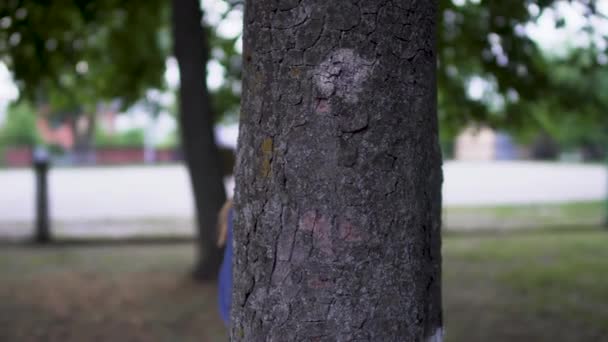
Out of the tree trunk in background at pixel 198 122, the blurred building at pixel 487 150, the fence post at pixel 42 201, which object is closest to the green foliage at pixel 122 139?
the blurred building at pixel 487 150

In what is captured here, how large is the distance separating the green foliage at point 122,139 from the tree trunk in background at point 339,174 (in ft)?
167

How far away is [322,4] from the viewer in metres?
1.63

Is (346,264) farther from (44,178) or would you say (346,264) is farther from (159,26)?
(44,178)

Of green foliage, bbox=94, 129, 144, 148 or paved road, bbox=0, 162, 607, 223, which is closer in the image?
paved road, bbox=0, 162, 607, 223

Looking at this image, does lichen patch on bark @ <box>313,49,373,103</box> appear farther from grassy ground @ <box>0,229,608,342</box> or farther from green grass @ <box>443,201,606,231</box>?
green grass @ <box>443,201,606,231</box>

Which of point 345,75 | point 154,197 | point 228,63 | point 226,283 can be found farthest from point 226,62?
point 154,197

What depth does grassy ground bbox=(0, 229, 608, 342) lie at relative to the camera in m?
5.61

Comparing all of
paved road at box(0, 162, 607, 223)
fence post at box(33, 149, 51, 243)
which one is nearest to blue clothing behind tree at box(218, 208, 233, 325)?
fence post at box(33, 149, 51, 243)

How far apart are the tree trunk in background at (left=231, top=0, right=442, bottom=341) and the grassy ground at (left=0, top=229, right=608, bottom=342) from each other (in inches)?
158

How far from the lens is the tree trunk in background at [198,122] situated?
6902 mm

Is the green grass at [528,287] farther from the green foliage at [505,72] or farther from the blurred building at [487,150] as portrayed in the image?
the blurred building at [487,150]

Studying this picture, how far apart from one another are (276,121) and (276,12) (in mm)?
289

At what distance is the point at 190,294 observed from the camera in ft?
22.7

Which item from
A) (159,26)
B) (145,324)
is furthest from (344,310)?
(159,26)
